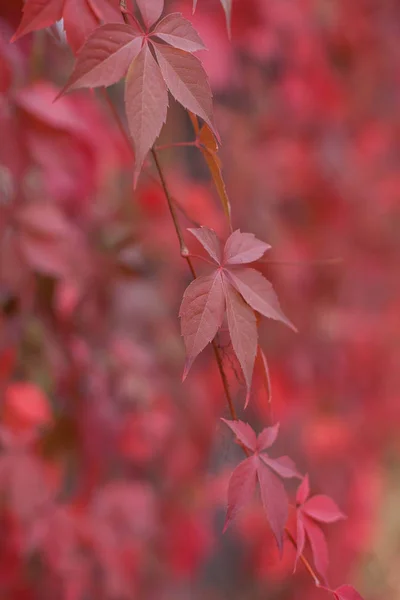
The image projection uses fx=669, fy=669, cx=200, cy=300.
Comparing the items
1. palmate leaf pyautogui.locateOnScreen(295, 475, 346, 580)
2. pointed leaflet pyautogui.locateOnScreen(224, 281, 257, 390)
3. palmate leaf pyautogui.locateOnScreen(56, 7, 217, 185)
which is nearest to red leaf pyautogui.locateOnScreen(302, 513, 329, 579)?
palmate leaf pyautogui.locateOnScreen(295, 475, 346, 580)

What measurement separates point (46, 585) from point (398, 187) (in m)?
1.32

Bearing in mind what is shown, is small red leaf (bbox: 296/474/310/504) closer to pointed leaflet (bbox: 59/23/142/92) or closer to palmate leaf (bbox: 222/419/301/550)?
palmate leaf (bbox: 222/419/301/550)

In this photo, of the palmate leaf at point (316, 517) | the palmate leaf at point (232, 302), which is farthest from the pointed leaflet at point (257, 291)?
the palmate leaf at point (316, 517)

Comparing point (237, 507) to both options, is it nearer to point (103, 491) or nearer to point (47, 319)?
point (47, 319)

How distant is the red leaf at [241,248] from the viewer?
36 centimetres

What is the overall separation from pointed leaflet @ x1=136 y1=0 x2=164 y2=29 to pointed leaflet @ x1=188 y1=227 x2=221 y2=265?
0.11m

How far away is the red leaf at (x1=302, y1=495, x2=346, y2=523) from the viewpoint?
415 mm

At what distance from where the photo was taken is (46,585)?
3.51 feet

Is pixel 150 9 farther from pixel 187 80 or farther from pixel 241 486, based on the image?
pixel 241 486

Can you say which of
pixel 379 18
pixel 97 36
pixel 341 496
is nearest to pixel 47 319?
pixel 97 36

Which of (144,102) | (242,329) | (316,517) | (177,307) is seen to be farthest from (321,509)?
(177,307)

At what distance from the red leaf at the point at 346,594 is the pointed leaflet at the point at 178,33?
0.29 meters

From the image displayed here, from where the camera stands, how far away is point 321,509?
0.42 m

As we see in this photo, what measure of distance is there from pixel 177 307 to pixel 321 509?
102 centimetres
